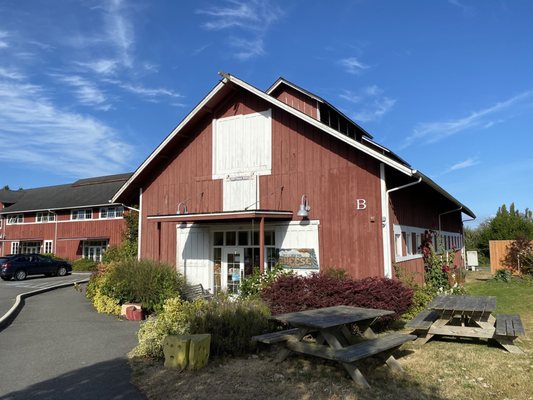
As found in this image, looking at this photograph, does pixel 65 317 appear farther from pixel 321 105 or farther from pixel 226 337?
pixel 321 105

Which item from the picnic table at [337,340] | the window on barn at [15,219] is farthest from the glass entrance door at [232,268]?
the window on barn at [15,219]

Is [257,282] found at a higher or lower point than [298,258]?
lower

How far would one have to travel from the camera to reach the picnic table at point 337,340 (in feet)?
19.0

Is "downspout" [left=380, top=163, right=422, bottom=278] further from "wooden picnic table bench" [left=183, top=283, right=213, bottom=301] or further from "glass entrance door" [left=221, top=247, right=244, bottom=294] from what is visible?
"wooden picnic table bench" [left=183, top=283, right=213, bottom=301]

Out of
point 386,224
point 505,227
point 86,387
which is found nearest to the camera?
point 86,387

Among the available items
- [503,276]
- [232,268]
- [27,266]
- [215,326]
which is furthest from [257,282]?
[27,266]

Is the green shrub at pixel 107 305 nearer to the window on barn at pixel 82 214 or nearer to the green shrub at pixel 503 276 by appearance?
the green shrub at pixel 503 276

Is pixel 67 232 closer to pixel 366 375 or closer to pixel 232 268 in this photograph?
pixel 232 268

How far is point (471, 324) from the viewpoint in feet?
28.5

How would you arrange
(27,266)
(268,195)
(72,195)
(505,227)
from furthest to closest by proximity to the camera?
1. (72,195)
2. (505,227)
3. (27,266)
4. (268,195)

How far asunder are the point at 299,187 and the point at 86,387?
868cm

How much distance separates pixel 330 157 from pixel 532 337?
6.81 metres

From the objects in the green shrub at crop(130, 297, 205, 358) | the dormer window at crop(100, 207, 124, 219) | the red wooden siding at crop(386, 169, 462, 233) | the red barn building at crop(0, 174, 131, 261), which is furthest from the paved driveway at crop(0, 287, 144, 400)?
the red barn building at crop(0, 174, 131, 261)

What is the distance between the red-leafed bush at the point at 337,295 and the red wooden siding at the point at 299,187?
1.76 m
